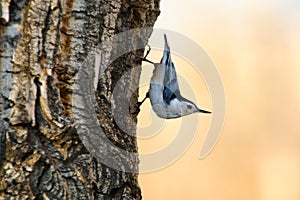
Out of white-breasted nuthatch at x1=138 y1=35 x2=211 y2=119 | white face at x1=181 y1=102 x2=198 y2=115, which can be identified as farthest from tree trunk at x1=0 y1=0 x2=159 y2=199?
white face at x1=181 y1=102 x2=198 y2=115

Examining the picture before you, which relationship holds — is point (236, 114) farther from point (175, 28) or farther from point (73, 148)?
point (73, 148)

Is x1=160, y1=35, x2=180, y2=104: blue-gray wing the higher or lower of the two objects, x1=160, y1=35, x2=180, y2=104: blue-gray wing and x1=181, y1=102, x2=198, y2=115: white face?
the higher

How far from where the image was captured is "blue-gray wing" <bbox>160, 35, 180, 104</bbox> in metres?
1.58

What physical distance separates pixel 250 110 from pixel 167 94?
0.85 m

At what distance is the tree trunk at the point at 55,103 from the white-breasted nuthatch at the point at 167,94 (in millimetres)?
501

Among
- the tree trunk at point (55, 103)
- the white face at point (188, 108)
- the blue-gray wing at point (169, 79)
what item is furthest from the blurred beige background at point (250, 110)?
the tree trunk at point (55, 103)

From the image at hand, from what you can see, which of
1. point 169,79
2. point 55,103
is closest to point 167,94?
point 169,79

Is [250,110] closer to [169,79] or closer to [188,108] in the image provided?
[188,108]

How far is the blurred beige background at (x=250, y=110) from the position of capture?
234 centimetres

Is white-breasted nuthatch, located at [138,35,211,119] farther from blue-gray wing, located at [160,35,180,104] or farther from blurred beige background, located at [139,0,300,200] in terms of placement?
blurred beige background, located at [139,0,300,200]

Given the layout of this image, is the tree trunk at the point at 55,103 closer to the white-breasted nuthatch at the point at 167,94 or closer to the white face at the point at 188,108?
the white-breasted nuthatch at the point at 167,94

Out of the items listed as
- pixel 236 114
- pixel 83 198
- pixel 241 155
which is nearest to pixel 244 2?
pixel 236 114

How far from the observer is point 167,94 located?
168 centimetres

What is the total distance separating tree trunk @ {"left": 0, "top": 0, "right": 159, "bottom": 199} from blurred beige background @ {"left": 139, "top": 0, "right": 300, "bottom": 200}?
1275 millimetres
